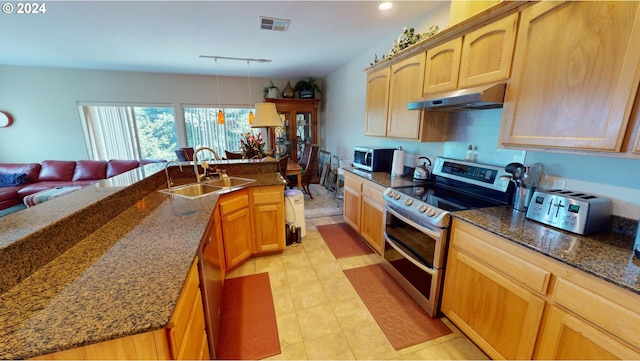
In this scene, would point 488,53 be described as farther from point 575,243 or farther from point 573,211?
point 575,243

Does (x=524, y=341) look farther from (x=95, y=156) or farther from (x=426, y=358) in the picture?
(x=95, y=156)

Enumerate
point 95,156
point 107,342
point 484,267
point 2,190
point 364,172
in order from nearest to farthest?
point 107,342, point 484,267, point 364,172, point 2,190, point 95,156

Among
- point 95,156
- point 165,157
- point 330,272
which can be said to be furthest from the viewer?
point 165,157

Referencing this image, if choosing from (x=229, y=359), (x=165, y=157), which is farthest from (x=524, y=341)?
(x=165, y=157)

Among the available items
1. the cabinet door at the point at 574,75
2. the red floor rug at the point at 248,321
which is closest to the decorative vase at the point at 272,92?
the red floor rug at the point at 248,321

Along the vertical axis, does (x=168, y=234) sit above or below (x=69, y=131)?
below

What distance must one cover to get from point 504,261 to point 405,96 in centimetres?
164

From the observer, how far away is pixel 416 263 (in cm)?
186

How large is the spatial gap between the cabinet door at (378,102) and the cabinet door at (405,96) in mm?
94

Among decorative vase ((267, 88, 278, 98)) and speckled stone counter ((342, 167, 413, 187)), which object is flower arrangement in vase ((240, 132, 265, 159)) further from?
decorative vase ((267, 88, 278, 98))

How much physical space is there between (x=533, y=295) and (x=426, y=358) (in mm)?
738

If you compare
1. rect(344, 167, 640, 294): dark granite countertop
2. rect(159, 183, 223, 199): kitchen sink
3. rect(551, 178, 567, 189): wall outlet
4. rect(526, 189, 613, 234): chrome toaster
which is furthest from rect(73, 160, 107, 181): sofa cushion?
rect(551, 178, 567, 189): wall outlet

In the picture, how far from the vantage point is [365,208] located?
2.73 metres

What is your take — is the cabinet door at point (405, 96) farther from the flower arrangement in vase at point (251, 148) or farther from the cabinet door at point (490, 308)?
the flower arrangement in vase at point (251, 148)
